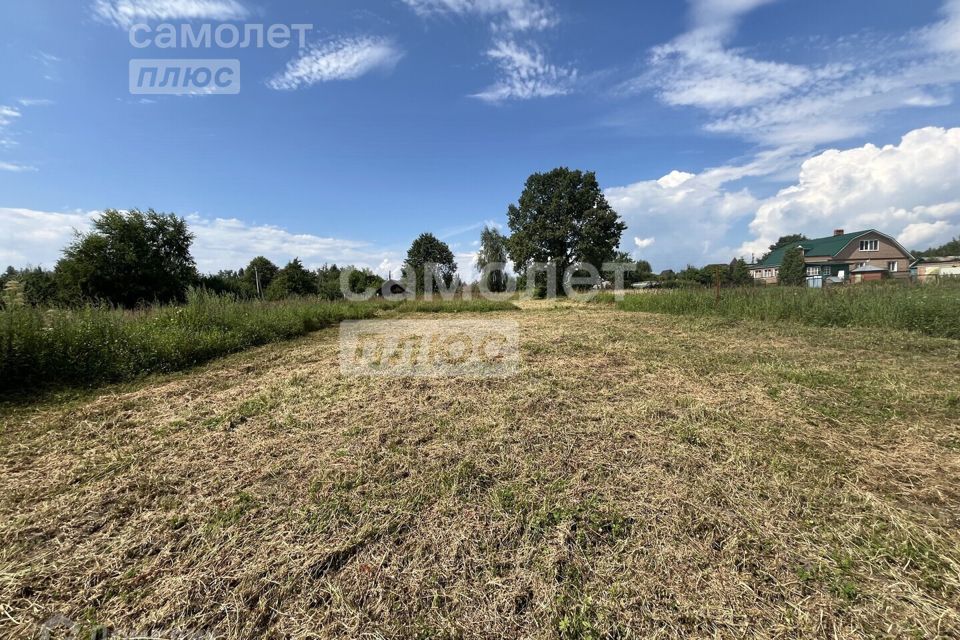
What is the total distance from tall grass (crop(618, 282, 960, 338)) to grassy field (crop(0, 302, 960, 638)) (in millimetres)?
3561

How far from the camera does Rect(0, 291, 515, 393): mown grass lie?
3625mm

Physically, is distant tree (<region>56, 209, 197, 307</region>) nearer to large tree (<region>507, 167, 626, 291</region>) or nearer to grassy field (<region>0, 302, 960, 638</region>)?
grassy field (<region>0, 302, 960, 638</region>)

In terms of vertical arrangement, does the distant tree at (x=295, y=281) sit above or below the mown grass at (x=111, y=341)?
above

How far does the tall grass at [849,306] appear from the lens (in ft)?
17.9

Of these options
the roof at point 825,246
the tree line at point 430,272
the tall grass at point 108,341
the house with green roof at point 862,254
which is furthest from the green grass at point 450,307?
the roof at point 825,246

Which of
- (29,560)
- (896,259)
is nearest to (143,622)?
(29,560)

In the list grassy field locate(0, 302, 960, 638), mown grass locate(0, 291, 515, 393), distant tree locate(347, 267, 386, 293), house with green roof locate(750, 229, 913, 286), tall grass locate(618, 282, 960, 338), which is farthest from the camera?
house with green roof locate(750, 229, 913, 286)

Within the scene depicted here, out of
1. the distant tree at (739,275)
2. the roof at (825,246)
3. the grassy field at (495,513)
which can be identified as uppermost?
the roof at (825,246)

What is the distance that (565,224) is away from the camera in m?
23.2

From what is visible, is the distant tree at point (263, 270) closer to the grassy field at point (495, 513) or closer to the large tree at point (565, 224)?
the large tree at point (565, 224)

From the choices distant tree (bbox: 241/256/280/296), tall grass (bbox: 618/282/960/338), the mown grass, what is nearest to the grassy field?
the mown grass

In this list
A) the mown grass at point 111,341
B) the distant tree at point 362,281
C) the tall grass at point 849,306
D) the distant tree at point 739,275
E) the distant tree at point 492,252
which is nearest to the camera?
the mown grass at point 111,341

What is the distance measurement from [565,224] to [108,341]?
23.0 meters

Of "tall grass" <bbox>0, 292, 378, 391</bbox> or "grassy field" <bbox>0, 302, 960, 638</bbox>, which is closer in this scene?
"grassy field" <bbox>0, 302, 960, 638</bbox>
